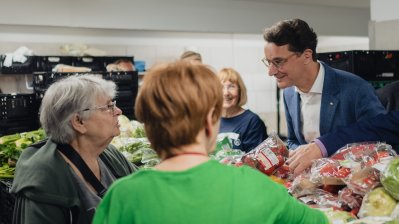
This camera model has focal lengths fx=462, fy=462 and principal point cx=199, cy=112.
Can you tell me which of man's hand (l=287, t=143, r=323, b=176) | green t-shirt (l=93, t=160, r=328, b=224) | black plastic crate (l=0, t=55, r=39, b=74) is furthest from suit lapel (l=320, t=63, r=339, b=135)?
black plastic crate (l=0, t=55, r=39, b=74)

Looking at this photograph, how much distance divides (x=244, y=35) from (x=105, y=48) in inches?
114

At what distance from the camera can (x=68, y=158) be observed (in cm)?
213

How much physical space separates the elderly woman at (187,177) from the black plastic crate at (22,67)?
617cm

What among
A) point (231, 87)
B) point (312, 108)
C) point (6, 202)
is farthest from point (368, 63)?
point (6, 202)

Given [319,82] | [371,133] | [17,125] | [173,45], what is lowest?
[17,125]

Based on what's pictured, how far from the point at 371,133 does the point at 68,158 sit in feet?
4.46

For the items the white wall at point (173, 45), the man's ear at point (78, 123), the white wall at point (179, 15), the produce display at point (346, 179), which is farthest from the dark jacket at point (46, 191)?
the white wall at point (173, 45)

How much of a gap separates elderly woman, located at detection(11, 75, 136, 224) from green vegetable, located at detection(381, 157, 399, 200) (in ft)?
4.01

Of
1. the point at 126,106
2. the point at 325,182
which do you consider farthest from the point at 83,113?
the point at 126,106

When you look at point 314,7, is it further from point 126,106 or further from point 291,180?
point 291,180

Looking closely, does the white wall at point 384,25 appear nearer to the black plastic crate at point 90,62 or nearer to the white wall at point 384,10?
the white wall at point 384,10

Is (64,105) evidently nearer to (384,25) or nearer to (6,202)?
(6,202)

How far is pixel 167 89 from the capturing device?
1.10 m

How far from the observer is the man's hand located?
1.85m
